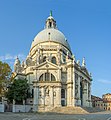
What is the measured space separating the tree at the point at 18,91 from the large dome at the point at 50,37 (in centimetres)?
1997

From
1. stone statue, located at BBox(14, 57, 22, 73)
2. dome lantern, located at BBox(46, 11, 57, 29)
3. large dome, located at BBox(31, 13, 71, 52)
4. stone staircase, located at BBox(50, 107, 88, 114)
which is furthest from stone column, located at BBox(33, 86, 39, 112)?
dome lantern, located at BBox(46, 11, 57, 29)

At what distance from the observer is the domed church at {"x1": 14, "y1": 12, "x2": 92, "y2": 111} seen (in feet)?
219

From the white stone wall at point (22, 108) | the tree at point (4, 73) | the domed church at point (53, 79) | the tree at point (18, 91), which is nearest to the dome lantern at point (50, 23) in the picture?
the domed church at point (53, 79)

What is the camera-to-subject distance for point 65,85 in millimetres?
69250

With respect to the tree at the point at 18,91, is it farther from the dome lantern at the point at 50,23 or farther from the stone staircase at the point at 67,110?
the dome lantern at the point at 50,23

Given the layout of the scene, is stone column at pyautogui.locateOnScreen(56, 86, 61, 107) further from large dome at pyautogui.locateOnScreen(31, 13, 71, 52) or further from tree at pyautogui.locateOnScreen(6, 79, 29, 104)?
large dome at pyautogui.locateOnScreen(31, 13, 71, 52)

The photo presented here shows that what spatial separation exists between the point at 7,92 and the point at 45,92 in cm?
966

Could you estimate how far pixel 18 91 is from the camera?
64.0 meters

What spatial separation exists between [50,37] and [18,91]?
23688mm

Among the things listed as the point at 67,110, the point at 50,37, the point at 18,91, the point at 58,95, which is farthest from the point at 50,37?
the point at 67,110

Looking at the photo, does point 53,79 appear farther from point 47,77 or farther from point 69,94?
point 69,94

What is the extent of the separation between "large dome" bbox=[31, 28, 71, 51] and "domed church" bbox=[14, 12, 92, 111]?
4.86ft

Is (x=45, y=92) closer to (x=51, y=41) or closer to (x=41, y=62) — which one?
(x=41, y=62)

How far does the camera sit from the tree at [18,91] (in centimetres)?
6374
